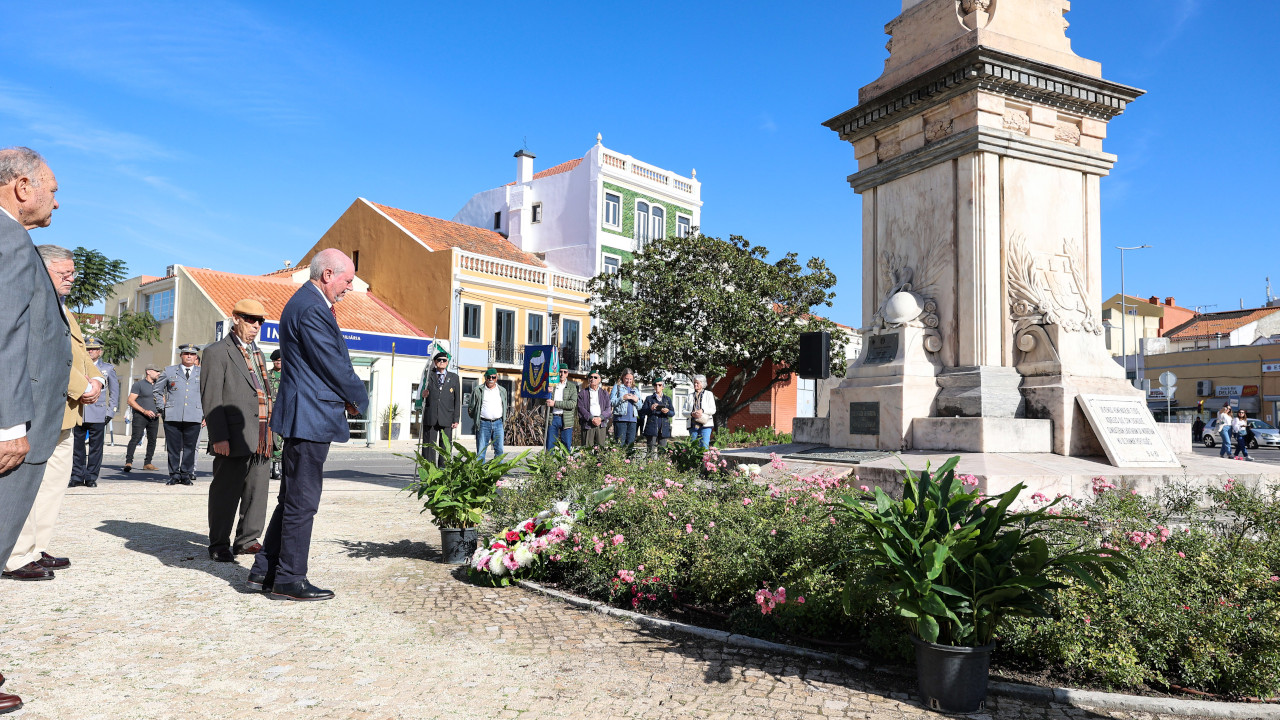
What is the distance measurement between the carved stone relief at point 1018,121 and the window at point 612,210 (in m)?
29.8

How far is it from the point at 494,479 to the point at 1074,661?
13.3 feet

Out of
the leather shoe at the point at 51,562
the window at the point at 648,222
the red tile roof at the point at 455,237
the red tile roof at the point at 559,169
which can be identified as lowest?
the leather shoe at the point at 51,562

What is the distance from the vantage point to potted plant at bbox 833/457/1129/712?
329cm

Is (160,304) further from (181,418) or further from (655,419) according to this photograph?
(655,419)

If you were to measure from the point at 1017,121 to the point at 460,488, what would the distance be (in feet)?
21.6

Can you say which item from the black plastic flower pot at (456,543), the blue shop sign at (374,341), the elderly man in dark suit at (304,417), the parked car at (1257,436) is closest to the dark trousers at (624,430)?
the black plastic flower pot at (456,543)

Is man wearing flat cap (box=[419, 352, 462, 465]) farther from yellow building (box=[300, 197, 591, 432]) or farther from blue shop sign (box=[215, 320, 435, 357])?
yellow building (box=[300, 197, 591, 432])

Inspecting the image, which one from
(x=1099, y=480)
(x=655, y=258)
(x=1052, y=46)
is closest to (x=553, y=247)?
(x=655, y=258)

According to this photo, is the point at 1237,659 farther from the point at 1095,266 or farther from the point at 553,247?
the point at 553,247

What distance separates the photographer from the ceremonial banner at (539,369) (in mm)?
21061

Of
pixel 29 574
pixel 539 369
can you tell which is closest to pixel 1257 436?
pixel 539 369

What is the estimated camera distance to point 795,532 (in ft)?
15.0

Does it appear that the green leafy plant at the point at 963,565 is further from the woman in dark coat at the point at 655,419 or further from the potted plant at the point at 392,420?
the potted plant at the point at 392,420

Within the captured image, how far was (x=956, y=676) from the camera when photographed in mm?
3299
